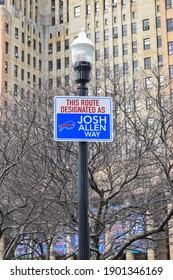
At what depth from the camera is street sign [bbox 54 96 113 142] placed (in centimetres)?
763

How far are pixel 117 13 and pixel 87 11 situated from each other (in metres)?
6.42

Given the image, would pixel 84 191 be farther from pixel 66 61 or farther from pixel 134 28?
pixel 66 61

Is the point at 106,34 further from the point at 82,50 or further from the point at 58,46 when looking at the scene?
the point at 82,50

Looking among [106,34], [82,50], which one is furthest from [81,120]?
[106,34]

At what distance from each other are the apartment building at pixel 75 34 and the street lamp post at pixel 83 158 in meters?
56.6

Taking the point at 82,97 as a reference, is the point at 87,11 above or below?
above

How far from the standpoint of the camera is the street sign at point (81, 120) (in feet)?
25.0

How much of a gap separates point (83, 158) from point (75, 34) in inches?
3036

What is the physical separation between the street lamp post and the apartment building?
56.6m

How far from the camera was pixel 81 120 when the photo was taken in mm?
7676

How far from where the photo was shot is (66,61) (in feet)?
282

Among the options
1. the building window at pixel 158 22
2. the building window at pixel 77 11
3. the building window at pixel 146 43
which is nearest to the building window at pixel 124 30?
the building window at pixel 146 43
